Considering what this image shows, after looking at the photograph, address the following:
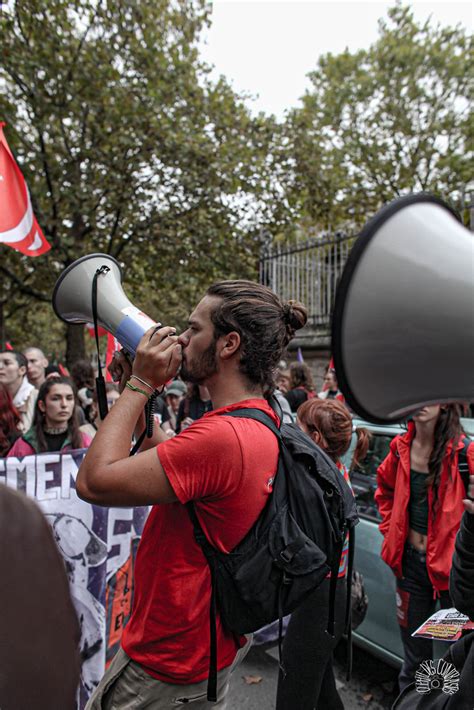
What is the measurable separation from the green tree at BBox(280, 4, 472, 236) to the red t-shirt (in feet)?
41.0

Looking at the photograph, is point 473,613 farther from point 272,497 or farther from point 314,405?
point 314,405

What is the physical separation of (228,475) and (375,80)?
15796mm

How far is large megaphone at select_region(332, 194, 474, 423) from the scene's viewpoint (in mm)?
835

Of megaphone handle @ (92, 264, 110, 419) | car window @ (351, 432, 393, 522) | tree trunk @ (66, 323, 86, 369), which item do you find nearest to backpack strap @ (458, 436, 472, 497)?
car window @ (351, 432, 393, 522)

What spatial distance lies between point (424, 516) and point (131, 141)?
8.22 metres

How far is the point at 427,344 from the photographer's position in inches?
33.3

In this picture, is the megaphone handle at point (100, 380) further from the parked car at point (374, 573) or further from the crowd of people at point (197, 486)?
the parked car at point (374, 573)

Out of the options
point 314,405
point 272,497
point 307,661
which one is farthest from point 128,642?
point 314,405

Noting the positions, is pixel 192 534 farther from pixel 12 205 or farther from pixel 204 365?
pixel 12 205

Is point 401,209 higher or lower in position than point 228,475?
higher

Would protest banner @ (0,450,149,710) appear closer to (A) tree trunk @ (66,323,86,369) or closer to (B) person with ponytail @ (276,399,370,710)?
(B) person with ponytail @ (276,399,370,710)

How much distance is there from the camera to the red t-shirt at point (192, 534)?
133 centimetres

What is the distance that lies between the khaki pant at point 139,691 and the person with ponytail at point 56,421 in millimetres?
1750

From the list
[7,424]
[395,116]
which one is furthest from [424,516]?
[395,116]
